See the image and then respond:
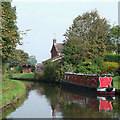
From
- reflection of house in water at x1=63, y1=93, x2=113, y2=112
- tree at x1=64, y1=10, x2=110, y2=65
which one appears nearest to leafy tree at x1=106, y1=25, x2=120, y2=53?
tree at x1=64, y1=10, x2=110, y2=65

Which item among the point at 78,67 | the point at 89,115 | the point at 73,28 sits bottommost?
the point at 89,115

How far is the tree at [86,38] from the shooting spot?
37.6 meters

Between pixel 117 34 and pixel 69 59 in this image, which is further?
pixel 117 34

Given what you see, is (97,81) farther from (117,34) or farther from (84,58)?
(117,34)

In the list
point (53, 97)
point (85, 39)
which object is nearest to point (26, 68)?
point (85, 39)

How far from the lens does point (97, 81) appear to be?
73.7 feet

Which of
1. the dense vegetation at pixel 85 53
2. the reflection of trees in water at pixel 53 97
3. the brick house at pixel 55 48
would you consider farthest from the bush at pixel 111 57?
the brick house at pixel 55 48

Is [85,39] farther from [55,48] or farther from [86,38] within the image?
[55,48]

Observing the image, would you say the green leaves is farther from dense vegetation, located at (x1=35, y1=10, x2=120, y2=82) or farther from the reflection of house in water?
the reflection of house in water

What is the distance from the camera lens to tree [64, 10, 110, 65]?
123ft

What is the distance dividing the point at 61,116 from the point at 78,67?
2497 cm

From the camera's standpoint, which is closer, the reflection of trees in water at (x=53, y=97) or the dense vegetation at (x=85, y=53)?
the reflection of trees in water at (x=53, y=97)

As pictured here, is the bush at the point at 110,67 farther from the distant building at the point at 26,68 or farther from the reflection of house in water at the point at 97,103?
the distant building at the point at 26,68

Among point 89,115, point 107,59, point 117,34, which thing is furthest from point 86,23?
point 89,115
